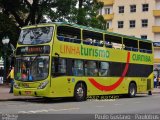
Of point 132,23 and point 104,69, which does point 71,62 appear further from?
point 132,23

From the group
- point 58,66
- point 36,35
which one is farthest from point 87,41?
point 36,35

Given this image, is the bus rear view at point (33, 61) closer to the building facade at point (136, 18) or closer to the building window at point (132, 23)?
the building facade at point (136, 18)

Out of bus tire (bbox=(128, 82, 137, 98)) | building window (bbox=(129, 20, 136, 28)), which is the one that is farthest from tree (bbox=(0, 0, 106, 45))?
building window (bbox=(129, 20, 136, 28))

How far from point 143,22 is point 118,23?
5176 mm

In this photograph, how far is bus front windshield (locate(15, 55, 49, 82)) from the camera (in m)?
23.4

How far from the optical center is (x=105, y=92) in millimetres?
28516

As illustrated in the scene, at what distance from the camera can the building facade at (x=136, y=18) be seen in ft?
269

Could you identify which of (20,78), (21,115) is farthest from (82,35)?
(21,115)

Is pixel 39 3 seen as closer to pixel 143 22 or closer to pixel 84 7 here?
pixel 84 7

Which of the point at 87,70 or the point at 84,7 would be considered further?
the point at 84,7

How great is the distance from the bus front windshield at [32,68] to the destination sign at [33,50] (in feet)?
0.89

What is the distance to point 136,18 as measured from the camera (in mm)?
84438

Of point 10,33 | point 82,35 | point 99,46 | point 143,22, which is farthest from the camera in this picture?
point 143,22

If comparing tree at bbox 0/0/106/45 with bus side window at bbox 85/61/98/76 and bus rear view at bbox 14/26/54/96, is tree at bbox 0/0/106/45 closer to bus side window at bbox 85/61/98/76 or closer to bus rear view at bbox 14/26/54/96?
bus side window at bbox 85/61/98/76
